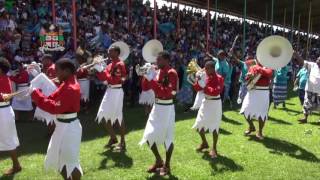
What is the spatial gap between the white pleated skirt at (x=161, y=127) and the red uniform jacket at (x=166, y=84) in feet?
0.61

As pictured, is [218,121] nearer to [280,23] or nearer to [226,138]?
[226,138]

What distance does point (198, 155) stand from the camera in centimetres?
921

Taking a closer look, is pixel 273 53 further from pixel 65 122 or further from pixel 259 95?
pixel 65 122

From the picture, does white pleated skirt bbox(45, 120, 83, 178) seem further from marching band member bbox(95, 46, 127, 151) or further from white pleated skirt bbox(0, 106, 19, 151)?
marching band member bbox(95, 46, 127, 151)

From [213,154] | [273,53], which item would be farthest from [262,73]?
[213,154]

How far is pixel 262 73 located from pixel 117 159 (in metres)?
3.80

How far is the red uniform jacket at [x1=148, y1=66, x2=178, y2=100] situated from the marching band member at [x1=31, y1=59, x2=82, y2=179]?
184cm

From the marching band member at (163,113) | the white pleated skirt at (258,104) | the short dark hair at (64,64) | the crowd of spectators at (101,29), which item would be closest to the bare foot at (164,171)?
the marching band member at (163,113)

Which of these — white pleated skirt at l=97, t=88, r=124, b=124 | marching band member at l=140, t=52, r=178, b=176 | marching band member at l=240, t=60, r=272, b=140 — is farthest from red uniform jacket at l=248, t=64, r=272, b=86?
marching band member at l=140, t=52, r=178, b=176

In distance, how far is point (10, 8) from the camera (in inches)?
627

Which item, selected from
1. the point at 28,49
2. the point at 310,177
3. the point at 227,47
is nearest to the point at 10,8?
the point at 28,49

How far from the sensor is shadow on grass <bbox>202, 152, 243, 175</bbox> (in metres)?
8.29

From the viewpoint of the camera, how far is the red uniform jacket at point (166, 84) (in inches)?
305

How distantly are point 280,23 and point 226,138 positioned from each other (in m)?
35.0
